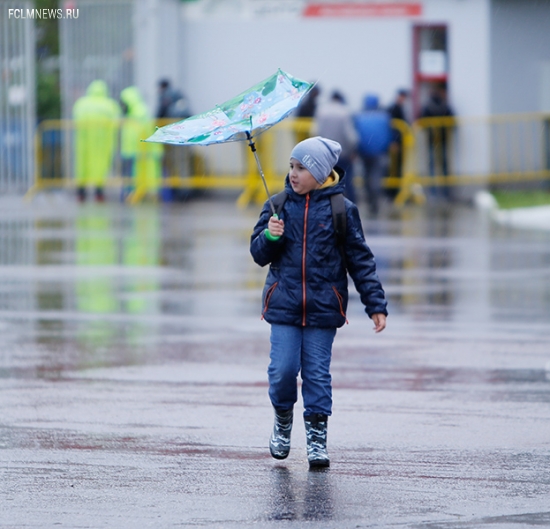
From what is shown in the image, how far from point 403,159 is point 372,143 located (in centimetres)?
226

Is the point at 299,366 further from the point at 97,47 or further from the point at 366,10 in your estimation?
the point at 97,47

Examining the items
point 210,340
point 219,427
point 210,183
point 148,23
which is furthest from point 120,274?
point 148,23

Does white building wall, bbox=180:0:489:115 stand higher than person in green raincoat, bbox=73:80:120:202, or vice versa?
white building wall, bbox=180:0:489:115

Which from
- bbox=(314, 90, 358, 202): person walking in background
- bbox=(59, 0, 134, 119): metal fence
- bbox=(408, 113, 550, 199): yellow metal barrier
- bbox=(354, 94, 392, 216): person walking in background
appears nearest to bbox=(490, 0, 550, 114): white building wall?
bbox=(408, 113, 550, 199): yellow metal barrier

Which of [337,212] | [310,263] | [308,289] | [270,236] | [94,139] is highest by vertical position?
[94,139]

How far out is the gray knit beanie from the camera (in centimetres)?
614

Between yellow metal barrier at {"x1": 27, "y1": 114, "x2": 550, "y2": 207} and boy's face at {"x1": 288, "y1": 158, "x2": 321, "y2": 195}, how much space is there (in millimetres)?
17637

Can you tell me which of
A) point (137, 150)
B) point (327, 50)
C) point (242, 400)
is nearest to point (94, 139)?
point (137, 150)

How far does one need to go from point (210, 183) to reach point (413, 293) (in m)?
12.4

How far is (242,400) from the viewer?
764cm

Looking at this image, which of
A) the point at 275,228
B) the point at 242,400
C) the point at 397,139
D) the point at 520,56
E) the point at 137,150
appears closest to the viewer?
the point at 275,228

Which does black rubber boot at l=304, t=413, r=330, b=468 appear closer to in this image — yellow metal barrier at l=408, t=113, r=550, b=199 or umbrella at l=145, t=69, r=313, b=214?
umbrella at l=145, t=69, r=313, b=214

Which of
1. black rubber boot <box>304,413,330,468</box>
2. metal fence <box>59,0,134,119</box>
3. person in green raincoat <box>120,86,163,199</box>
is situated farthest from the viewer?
metal fence <box>59,0,134,119</box>

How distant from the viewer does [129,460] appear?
244 inches
